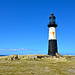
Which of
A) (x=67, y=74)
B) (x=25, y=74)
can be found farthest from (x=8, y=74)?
(x=67, y=74)

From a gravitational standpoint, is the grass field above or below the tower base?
below

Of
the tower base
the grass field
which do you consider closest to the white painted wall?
the tower base

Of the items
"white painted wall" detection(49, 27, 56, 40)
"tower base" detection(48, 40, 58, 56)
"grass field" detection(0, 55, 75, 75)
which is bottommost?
"grass field" detection(0, 55, 75, 75)

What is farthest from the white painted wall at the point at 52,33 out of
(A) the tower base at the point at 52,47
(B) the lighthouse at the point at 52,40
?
(A) the tower base at the point at 52,47

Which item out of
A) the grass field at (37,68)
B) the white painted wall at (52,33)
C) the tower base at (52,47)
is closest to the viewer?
the grass field at (37,68)

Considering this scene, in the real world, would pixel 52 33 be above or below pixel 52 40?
above

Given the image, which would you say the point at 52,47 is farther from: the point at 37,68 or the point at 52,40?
the point at 37,68

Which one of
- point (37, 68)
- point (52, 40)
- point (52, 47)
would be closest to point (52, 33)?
point (52, 40)

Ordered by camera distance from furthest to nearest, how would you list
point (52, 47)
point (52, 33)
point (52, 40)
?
point (52, 33) → point (52, 40) → point (52, 47)

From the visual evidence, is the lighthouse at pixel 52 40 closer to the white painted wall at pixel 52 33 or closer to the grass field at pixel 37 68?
the white painted wall at pixel 52 33

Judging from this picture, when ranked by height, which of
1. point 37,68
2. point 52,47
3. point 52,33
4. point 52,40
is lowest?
point 37,68

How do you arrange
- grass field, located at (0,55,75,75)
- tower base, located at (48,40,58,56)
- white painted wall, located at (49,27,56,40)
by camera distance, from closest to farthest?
grass field, located at (0,55,75,75)
tower base, located at (48,40,58,56)
white painted wall, located at (49,27,56,40)

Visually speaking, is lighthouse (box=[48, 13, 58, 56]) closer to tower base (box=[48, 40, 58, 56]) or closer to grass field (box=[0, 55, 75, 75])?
tower base (box=[48, 40, 58, 56])

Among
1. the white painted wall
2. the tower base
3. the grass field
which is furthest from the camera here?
the white painted wall
